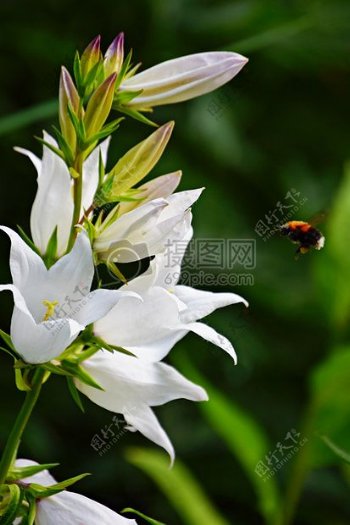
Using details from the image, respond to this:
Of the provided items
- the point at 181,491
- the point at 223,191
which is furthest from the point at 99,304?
the point at 223,191

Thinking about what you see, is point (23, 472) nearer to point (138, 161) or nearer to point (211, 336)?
point (211, 336)

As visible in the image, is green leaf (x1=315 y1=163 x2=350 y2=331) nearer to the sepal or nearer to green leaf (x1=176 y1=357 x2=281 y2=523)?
green leaf (x1=176 y1=357 x2=281 y2=523)

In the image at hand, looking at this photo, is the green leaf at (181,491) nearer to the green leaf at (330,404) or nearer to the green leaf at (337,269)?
the green leaf at (330,404)

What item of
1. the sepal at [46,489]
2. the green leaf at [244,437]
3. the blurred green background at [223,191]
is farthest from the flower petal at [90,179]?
the blurred green background at [223,191]

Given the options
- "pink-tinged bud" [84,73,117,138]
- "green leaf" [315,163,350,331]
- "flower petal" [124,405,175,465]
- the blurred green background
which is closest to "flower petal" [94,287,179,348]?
"flower petal" [124,405,175,465]

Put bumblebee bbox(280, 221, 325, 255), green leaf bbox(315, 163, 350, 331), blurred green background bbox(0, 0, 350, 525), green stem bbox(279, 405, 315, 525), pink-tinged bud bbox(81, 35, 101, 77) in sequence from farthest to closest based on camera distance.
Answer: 1. blurred green background bbox(0, 0, 350, 525)
2. green leaf bbox(315, 163, 350, 331)
3. green stem bbox(279, 405, 315, 525)
4. bumblebee bbox(280, 221, 325, 255)
5. pink-tinged bud bbox(81, 35, 101, 77)

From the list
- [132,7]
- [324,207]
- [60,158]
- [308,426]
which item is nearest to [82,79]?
[60,158]

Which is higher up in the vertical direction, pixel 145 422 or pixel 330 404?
pixel 145 422
